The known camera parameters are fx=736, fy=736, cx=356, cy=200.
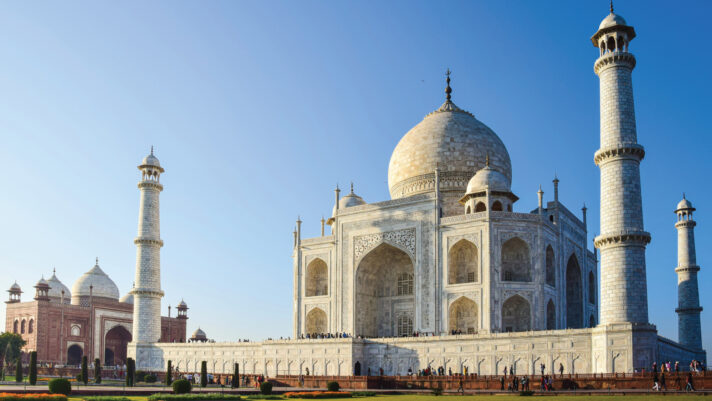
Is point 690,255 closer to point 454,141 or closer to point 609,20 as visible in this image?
point 454,141

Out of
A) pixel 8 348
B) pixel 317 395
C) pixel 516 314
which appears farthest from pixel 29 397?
pixel 8 348

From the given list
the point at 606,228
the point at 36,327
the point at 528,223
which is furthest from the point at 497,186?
the point at 36,327

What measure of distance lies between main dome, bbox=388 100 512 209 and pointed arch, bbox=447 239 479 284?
3.94 m

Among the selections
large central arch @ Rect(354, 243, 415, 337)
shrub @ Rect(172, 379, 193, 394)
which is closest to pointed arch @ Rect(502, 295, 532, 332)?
large central arch @ Rect(354, 243, 415, 337)

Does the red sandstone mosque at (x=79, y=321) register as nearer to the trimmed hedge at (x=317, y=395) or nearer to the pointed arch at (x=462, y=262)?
the pointed arch at (x=462, y=262)

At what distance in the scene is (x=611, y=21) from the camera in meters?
23.5

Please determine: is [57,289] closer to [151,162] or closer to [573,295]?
[151,162]

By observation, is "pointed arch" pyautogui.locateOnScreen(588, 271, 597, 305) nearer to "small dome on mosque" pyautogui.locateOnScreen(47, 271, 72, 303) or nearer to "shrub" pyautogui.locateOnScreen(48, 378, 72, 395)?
"shrub" pyautogui.locateOnScreen(48, 378, 72, 395)

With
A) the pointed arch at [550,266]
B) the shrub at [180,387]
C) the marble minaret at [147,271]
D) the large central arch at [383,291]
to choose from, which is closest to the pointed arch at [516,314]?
the pointed arch at [550,266]

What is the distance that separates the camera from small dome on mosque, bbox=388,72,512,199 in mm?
34031

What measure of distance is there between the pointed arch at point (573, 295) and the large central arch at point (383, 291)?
6.93m

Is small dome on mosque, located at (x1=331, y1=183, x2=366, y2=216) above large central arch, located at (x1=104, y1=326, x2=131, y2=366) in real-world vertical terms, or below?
above

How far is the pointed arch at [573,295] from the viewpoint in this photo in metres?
32.2

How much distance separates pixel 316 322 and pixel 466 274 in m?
7.71
